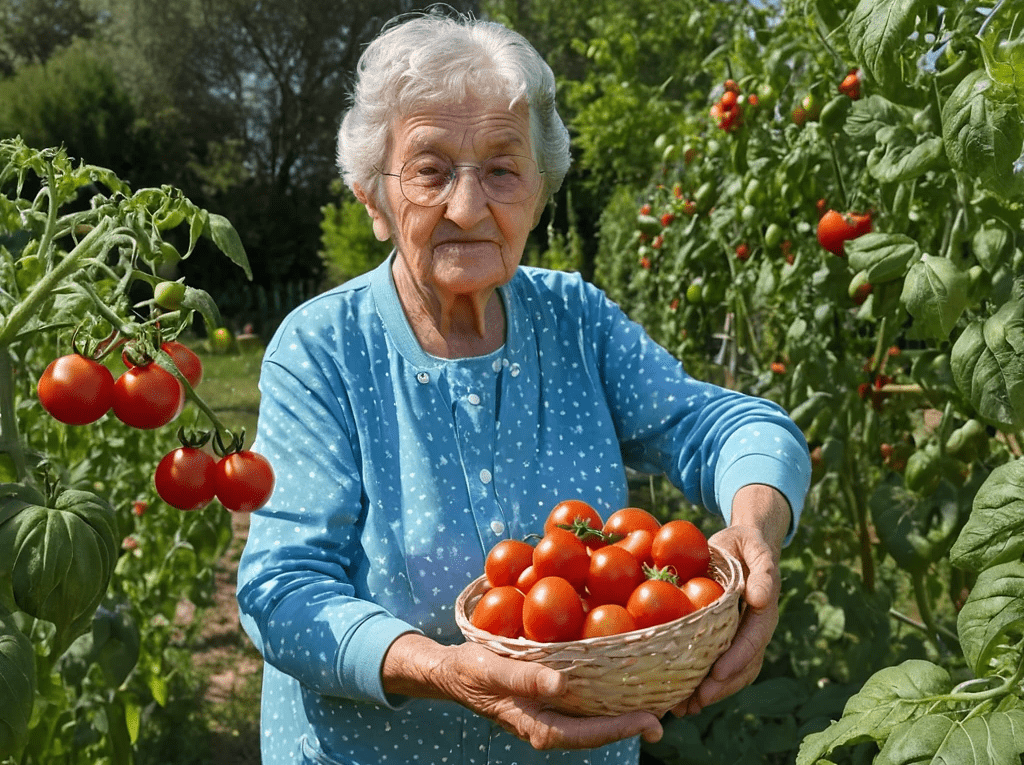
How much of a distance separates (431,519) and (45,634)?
82 cm

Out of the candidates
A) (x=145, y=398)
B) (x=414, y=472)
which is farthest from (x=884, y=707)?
(x=145, y=398)

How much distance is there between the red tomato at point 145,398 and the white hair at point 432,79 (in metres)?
0.62

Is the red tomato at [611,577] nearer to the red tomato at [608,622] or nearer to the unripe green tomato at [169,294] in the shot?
the red tomato at [608,622]

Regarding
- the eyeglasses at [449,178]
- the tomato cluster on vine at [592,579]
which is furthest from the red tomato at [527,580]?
the eyeglasses at [449,178]

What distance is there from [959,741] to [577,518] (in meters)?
0.54

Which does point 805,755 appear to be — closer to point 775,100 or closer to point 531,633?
point 531,633

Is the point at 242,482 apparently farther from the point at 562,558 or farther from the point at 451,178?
the point at 451,178

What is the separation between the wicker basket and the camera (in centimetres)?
124

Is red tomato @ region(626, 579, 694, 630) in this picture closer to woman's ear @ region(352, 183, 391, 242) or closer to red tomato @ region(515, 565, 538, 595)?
red tomato @ region(515, 565, 538, 595)

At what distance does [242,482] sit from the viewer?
1283mm

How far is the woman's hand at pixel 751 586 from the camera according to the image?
1364 millimetres

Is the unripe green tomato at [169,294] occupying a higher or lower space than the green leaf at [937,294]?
higher

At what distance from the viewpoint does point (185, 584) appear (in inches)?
114

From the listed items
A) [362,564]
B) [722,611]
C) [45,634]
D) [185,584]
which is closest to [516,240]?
[362,564]
